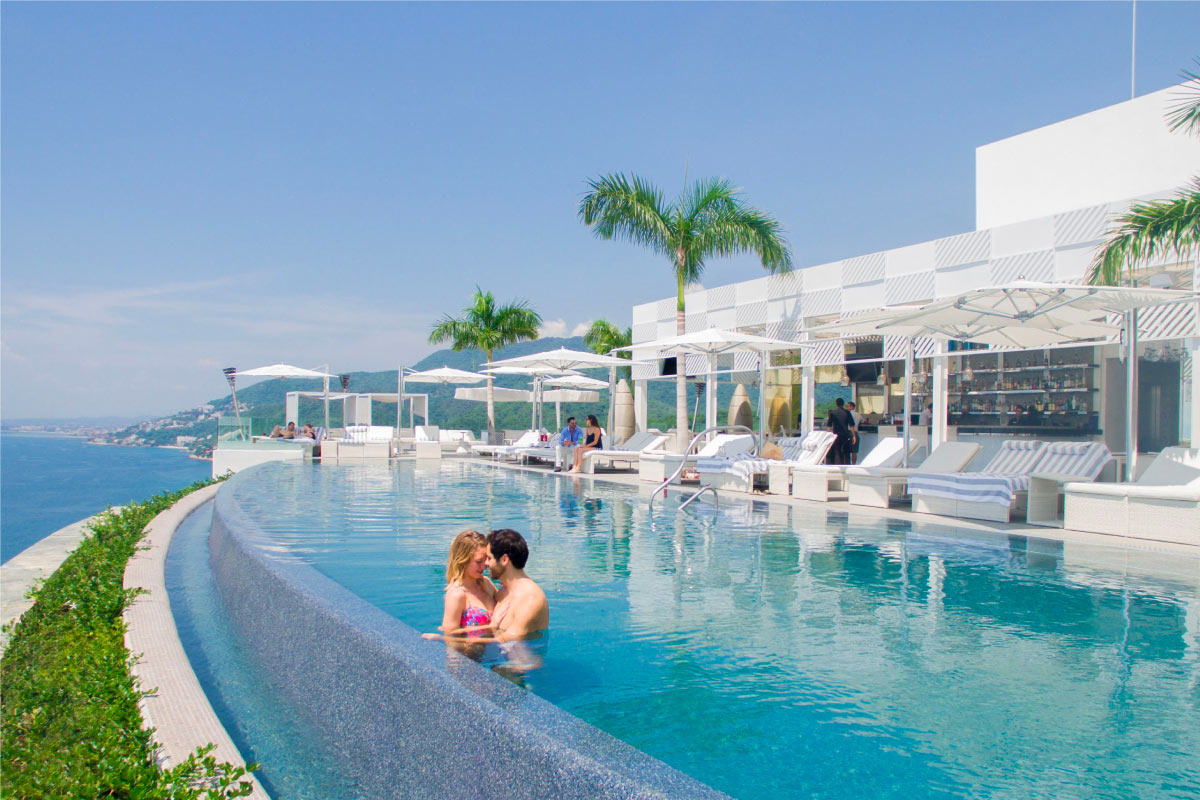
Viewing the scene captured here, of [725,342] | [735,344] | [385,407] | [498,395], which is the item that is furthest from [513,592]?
[385,407]

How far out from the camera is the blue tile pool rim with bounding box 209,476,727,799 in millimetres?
2197

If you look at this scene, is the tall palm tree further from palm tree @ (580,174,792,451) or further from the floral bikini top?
the floral bikini top

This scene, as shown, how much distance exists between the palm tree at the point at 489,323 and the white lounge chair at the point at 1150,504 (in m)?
23.9

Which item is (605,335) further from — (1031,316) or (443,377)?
(1031,316)

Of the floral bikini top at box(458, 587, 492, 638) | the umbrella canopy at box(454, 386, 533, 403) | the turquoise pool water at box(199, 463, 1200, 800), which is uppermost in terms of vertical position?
the umbrella canopy at box(454, 386, 533, 403)

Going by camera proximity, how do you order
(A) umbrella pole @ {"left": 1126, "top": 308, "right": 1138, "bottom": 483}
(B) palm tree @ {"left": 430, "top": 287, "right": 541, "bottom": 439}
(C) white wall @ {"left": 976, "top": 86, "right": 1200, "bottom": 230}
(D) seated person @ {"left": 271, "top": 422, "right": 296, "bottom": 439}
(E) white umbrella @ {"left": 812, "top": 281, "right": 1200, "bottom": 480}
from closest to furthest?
1. (E) white umbrella @ {"left": 812, "top": 281, "right": 1200, "bottom": 480}
2. (A) umbrella pole @ {"left": 1126, "top": 308, "right": 1138, "bottom": 483}
3. (C) white wall @ {"left": 976, "top": 86, "right": 1200, "bottom": 230}
4. (D) seated person @ {"left": 271, "top": 422, "right": 296, "bottom": 439}
5. (B) palm tree @ {"left": 430, "top": 287, "right": 541, "bottom": 439}

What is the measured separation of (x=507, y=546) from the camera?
4.30 m

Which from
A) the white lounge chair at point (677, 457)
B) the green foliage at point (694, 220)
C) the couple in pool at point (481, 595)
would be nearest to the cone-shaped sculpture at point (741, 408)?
the green foliage at point (694, 220)

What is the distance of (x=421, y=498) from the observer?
39.0 feet

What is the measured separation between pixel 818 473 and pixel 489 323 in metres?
21.1

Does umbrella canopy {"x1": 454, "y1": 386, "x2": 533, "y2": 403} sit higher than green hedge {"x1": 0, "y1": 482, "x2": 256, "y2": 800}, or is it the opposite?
umbrella canopy {"x1": 454, "y1": 386, "x2": 533, "y2": 403}

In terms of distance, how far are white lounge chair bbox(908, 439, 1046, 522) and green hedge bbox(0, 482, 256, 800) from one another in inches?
335

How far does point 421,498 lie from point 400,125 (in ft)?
50.7

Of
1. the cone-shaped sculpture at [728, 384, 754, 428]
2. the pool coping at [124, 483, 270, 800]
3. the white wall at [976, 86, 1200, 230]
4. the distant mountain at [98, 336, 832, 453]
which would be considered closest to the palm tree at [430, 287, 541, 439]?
the distant mountain at [98, 336, 832, 453]
